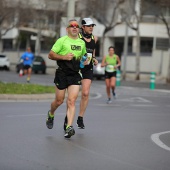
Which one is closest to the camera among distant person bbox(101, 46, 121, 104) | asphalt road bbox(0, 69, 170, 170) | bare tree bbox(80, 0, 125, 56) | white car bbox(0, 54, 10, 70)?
asphalt road bbox(0, 69, 170, 170)

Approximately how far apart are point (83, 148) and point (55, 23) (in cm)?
5467

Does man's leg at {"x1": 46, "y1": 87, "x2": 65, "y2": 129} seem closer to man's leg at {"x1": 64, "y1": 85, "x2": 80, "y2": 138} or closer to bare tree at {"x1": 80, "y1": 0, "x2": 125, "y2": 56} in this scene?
man's leg at {"x1": 64, "y1": 85, "x2": 80, "y2": 138}

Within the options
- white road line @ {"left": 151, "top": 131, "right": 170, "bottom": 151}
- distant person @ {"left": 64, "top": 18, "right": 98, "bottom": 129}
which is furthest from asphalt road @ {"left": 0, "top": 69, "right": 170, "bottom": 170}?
distant person @ {"left": 64, "top": 18, "right": 98, "bottom": 129}

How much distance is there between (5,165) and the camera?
7832 mm

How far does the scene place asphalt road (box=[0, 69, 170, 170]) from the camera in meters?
8.12

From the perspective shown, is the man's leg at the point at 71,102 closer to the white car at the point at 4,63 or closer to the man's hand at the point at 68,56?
the man's hand at the point at 68,56

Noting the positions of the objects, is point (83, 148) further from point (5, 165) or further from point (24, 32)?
point (24, 32)

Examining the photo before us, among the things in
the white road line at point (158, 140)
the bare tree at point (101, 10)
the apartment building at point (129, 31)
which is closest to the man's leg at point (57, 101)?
the white road line at point (158, 140)

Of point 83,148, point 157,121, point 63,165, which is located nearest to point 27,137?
point 83,148

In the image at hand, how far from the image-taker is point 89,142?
33.4 feet

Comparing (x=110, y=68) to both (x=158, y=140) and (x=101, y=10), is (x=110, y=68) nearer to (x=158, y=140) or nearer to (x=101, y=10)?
(x=158, y=140)

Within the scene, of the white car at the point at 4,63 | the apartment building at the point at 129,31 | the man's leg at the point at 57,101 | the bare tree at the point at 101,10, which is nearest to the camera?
the man's leg at the point at 57,101

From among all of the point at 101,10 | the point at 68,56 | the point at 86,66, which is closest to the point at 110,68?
the point at 86,66

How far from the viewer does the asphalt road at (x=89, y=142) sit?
8.12 meters
